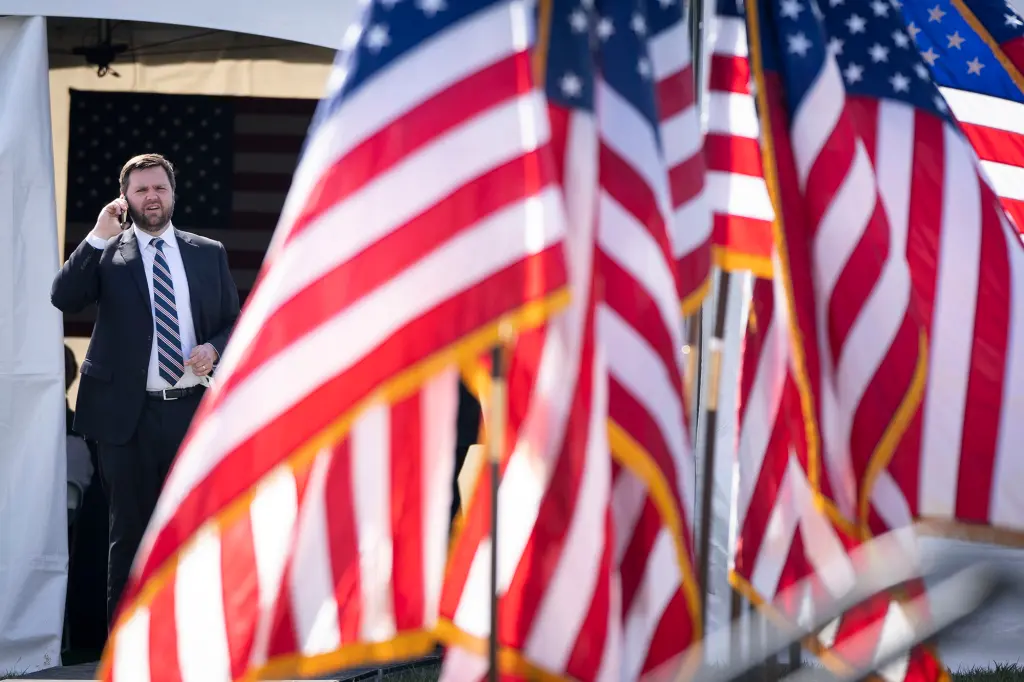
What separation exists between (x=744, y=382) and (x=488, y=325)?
960mm

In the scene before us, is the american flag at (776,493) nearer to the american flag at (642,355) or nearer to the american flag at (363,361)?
the american flag at (642,355)

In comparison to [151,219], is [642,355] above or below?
below

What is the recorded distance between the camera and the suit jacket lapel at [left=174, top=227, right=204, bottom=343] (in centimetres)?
573

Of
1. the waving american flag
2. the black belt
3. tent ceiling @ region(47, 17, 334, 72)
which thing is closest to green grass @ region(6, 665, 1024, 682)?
the black belt

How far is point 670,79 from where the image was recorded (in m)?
3.52

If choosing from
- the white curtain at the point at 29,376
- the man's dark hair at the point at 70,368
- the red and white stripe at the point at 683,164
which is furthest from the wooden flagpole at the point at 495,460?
the man's dark hair at the point at 70,368

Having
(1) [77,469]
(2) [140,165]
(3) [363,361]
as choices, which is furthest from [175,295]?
(3) [363,361]

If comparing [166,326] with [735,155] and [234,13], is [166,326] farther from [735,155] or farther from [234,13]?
[735,155]

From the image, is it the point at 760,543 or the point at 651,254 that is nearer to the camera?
the point at 651,254

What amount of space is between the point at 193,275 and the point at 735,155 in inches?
109

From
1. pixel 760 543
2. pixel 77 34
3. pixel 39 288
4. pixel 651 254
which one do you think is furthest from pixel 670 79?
pixel 77 34

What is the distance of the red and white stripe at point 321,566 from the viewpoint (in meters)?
2.81

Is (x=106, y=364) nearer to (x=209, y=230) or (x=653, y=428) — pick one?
(x=209, y=230)

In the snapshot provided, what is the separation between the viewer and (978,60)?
441 centimetres
